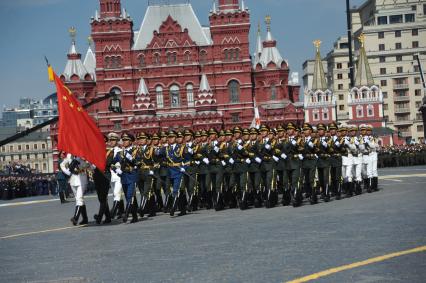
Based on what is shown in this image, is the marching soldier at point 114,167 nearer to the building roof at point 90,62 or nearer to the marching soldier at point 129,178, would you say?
the marching soldier at point 129,178

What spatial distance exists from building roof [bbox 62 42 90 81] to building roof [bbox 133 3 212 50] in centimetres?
617

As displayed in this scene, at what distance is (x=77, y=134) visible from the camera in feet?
52.3

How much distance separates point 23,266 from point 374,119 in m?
90.1

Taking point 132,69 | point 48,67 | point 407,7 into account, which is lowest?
point 48,67

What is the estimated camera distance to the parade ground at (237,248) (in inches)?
356

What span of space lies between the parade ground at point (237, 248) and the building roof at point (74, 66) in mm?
71506

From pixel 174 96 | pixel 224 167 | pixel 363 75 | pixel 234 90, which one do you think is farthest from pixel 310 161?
pixel 363 75

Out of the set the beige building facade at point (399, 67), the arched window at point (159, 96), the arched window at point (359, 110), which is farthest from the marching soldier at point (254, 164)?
the beige building facade at point (399, 67)

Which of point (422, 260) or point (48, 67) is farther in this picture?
point (48, 67)

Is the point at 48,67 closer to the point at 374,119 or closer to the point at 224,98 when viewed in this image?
the point at 224,98

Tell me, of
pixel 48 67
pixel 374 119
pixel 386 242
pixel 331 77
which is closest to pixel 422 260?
pixel 386 242

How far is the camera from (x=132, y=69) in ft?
279

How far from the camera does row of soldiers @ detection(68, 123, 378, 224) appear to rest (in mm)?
17547

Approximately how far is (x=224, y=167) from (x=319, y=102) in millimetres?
86065
